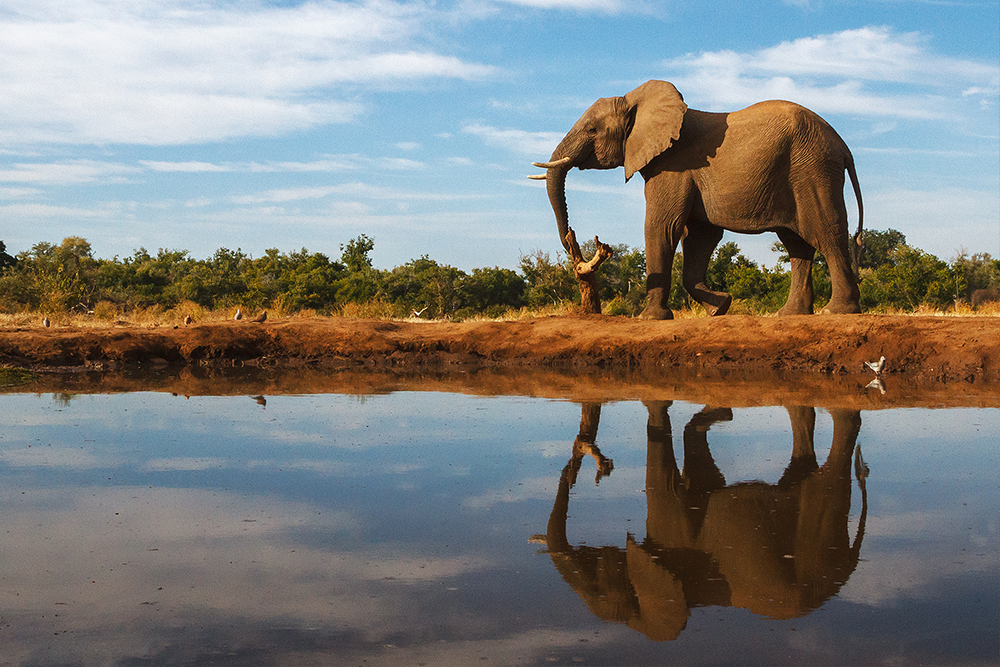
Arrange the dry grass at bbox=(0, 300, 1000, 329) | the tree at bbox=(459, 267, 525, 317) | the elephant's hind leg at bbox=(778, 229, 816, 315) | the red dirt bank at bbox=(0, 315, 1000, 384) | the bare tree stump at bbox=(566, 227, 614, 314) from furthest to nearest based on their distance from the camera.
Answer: the tree at bbox=(459, 267, 525, 317) → the dry grass at bbox=(0, 300, 1000, 329) → the bare tree stump at bbox=(566, 227, 614, 314) → the elephant's hind leg at bbox=(778, 229, 816, 315) → the red dirt bank at bbox=(0, 315, 1000, 384)

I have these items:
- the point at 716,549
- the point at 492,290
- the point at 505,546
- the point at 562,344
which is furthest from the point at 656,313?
the point at 492,290

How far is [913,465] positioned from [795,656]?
372 centimetres

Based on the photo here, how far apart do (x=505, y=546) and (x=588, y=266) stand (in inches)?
502

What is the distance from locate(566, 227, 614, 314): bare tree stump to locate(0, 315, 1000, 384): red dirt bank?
970 mm

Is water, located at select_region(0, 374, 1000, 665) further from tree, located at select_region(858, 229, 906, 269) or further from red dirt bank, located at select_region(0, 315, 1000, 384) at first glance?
tree, located at select_region(858, 229, 906, 269)

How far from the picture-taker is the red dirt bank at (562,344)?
1354 cm

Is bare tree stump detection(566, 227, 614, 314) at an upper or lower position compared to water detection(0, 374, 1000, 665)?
upper

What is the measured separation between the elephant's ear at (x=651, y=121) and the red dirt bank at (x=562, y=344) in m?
2.85

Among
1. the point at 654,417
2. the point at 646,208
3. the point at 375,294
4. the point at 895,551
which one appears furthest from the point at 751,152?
the point at 375,294

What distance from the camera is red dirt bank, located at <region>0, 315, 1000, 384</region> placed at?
44.4ft

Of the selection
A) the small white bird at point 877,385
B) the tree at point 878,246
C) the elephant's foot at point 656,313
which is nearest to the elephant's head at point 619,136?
the elephant's foot at point 656,313

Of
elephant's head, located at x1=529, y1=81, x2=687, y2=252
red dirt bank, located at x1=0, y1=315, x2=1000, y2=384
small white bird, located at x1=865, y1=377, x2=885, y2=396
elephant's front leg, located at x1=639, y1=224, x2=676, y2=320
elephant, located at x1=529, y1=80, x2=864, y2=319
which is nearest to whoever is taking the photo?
small white bird, located at x1=865, y1=377, x2=885, y2=396

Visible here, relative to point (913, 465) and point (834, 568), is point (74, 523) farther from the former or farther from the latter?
point (913, 465)

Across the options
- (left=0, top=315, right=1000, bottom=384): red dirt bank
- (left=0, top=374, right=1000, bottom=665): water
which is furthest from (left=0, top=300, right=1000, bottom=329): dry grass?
(left=0, top=374, right=1000, bottom=665): water
